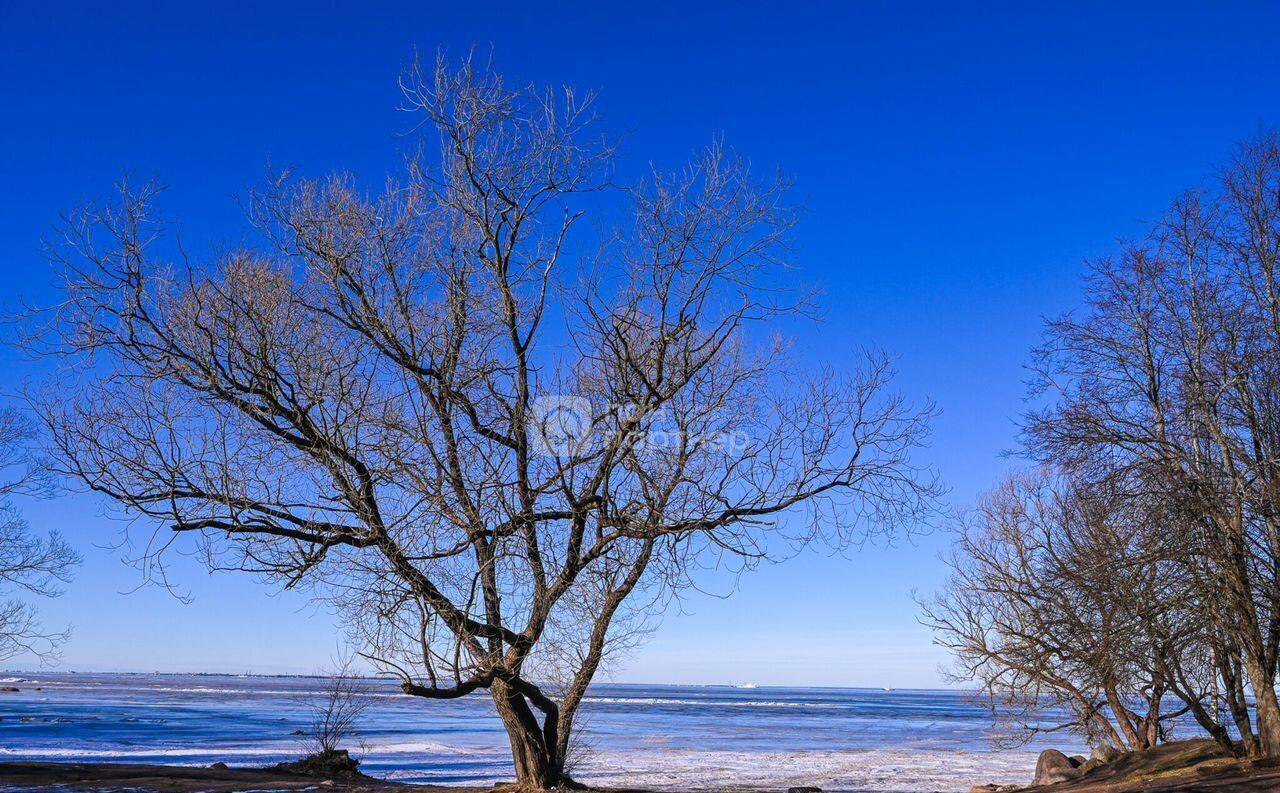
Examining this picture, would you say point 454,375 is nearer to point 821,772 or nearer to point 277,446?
point 277,446

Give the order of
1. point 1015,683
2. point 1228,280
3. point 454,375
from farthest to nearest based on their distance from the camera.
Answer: point 1015,683 < point 1228,280 < point 454,375

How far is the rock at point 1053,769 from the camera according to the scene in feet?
64.0

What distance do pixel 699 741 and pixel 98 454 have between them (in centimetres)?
3713

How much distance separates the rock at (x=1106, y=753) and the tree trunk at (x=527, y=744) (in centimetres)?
1222

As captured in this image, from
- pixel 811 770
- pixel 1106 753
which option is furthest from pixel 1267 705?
pixel 811 770

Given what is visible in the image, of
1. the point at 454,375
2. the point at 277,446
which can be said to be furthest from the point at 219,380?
the point at 454,375

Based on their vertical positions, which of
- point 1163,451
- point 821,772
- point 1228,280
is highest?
point 1228,280

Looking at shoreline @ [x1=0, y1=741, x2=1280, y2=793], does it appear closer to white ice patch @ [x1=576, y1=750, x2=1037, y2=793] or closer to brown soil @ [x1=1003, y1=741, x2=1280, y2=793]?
brown soil @ [x1=1003, y1=741, x2=1280, y2=793]

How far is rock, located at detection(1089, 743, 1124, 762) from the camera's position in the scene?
18922 mm

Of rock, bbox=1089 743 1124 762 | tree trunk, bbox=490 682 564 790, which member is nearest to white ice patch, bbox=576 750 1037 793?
rock, bbox=1089 743 1124 762

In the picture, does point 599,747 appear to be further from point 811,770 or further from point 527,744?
point 527,744

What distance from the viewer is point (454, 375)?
1040 cm

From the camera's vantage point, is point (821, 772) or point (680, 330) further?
point (821, 772)

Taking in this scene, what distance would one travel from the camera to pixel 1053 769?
66.4 ft
